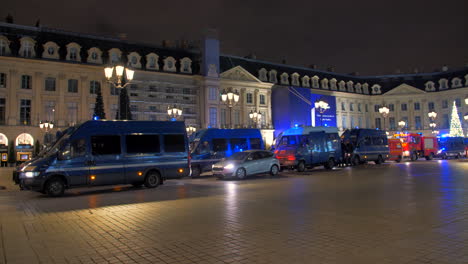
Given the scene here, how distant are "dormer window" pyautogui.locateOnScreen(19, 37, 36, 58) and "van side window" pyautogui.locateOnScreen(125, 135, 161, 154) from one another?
1496 inches

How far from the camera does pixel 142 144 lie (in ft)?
54.8

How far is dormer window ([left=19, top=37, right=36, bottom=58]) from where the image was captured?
46.4 m

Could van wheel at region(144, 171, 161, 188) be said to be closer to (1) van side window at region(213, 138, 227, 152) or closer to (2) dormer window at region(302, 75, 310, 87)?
(1) van side window at region(213, 138, 227, 152)

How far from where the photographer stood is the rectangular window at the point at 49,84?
48094mm

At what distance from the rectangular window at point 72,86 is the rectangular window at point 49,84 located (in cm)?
191

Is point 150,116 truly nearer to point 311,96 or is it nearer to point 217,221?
point 311,96

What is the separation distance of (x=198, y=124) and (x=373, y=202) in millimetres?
48495

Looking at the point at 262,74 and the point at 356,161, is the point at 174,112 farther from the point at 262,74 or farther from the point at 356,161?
the point at 262,74

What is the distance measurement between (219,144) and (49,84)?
111 feet

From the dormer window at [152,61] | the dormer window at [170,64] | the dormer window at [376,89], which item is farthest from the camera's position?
the dormer window at [376,89]

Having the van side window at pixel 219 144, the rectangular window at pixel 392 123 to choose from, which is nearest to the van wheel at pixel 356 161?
the van side window at pixel 219 144

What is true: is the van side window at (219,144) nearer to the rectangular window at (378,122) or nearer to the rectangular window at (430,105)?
the rectangular window at (378,122)

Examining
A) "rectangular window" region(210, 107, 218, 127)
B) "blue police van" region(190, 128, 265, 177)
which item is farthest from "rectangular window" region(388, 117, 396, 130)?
"blue police van" region(190, 128, 265, 177)

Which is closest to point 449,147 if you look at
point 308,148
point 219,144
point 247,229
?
point 308,148
